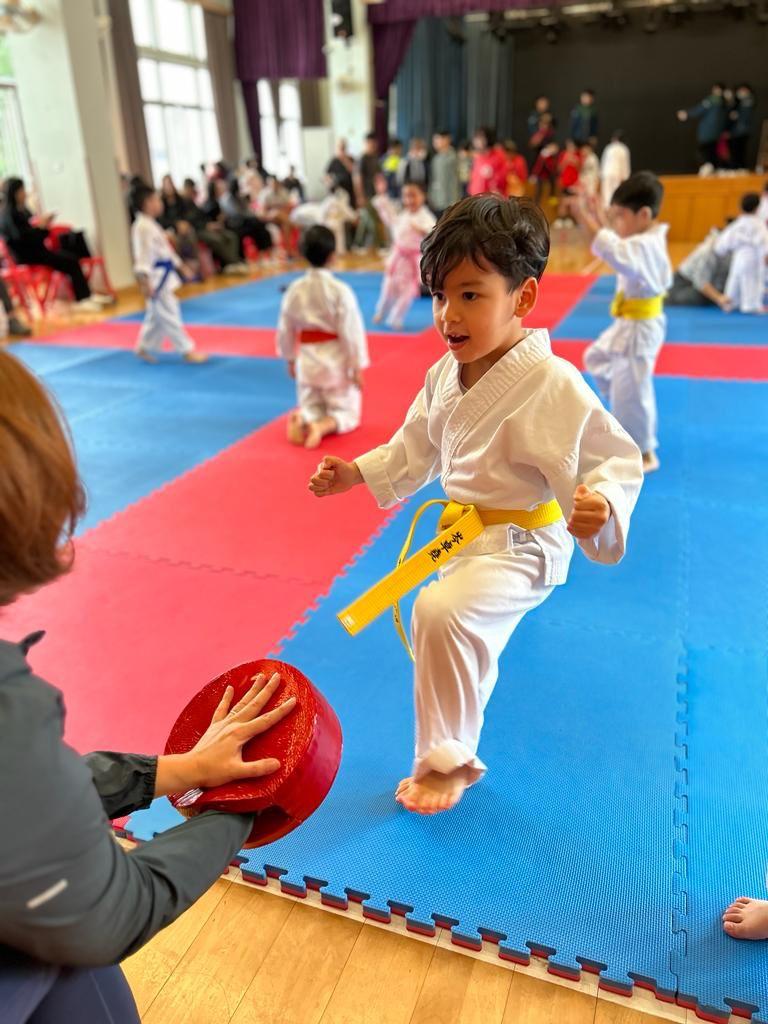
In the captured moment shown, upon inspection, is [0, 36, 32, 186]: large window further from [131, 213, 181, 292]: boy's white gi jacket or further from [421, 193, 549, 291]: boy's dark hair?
[421, 193, 549, 291]: boy's dark hair

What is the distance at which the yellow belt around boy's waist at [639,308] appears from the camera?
4.06 metres

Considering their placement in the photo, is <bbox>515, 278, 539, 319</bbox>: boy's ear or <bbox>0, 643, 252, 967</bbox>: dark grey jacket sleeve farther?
<bbox>515, 278, 539, 319</bbox>: boy's ear

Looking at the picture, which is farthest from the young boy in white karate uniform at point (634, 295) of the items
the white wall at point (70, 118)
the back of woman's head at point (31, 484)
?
the white wall at point (70, 118)

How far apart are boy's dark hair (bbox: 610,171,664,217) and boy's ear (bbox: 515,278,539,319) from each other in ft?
7.97

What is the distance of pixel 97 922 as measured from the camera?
2.84 feet

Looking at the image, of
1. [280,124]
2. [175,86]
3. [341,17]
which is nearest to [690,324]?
[341,17]

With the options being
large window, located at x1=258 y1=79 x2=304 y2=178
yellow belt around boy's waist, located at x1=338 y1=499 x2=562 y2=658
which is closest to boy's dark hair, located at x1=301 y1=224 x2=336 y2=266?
yellow belt around boy's waist, located at x1=338 y1=499 x2=562 y2=658

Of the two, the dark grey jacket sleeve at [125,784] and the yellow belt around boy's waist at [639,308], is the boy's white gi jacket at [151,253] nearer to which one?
the yellow belt around boy's waist at [639,308]

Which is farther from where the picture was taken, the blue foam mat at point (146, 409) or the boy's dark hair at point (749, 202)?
the boy's dark hair at point (749, 202)

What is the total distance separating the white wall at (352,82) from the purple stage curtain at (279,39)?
11.1 inches

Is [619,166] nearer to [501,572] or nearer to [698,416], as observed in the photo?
[698,416]

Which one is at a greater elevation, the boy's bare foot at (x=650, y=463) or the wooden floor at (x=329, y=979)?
the boy's bare foot at (x=650, y=463)

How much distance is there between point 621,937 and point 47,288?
9826mm

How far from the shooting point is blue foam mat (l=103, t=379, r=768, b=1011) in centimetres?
169
